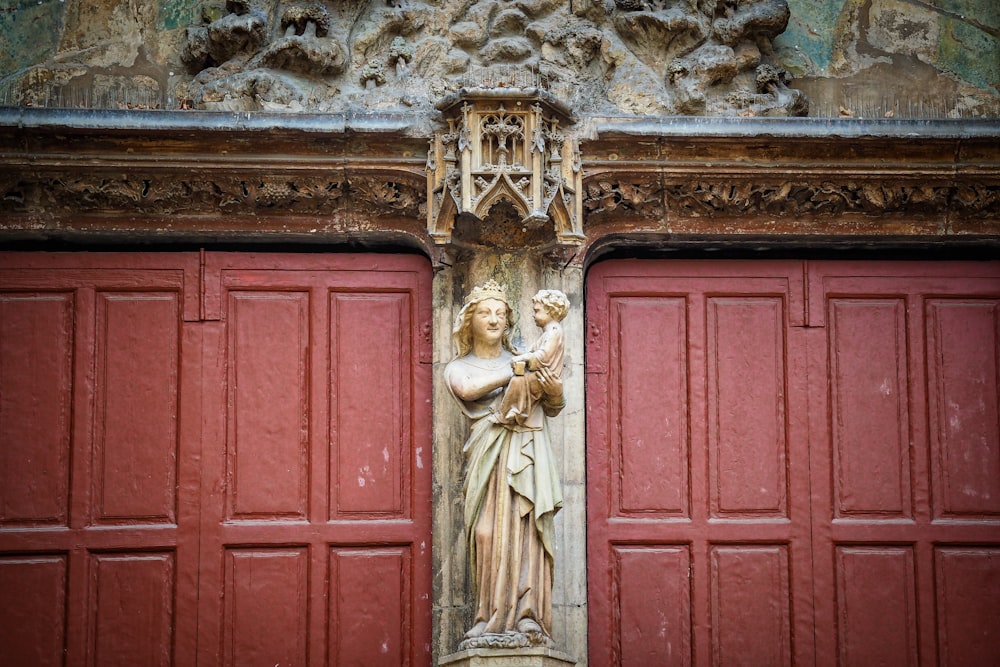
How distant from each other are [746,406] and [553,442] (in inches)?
40.6

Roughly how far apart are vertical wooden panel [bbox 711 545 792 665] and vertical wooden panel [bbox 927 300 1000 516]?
88 centimetres

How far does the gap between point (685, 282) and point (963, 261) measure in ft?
4.65

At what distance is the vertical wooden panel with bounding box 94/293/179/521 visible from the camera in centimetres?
675

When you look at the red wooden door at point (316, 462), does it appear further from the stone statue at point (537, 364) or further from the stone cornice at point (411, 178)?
the stone statue at point (537, 364)

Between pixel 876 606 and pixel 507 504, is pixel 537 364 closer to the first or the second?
pixel 507 504

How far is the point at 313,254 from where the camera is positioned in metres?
7.02

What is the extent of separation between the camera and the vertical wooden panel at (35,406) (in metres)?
6.72

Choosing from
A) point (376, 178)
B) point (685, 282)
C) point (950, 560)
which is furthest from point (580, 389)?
point (950, 560)

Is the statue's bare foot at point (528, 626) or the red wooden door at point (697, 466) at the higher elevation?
the red wooden door at point (697, 466)

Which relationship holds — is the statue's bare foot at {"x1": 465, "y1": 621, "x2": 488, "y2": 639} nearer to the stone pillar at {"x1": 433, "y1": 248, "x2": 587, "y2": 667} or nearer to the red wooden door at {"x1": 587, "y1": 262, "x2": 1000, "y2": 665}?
the stone pillar at {"x1": 433, "y1": 248, "x2": 587, "y2": 667}

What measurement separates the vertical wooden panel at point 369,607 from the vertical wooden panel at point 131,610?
2.59 ft

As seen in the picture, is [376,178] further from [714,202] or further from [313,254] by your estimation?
[714,202]

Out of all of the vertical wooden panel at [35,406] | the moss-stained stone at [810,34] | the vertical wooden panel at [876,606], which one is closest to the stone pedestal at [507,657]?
the vertical wooden panel at [876,606]

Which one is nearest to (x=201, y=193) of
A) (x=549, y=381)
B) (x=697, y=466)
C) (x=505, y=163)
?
(x=505, y=163)
